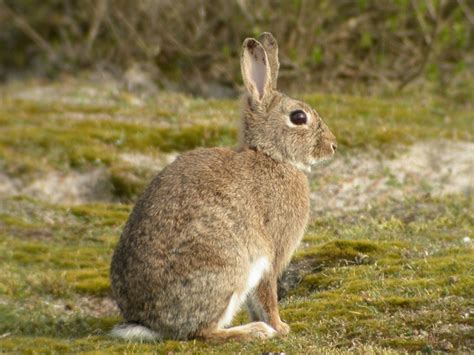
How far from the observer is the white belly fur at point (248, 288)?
9680 mm

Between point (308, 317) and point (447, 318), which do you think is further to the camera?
point (308, 317)

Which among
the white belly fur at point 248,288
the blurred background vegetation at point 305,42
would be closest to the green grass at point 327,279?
the white belly fur at point 248,288

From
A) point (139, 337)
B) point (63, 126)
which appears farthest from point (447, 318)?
point (63, 126)

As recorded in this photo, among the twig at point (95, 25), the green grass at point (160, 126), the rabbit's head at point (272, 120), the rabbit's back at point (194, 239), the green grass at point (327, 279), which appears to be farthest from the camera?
the twig at point (95, 25)

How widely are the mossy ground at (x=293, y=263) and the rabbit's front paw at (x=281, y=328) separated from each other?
0.10 meters

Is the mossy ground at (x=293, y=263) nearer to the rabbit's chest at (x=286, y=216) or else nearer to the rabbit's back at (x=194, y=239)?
the rabbit's back at (x=194, y=239)

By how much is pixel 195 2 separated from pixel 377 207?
14.2 metres

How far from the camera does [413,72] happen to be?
27.5 metres

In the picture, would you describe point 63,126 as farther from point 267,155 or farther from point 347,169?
point 267,155

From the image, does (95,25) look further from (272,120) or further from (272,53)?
(272,120)

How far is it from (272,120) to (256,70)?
646 millimetres

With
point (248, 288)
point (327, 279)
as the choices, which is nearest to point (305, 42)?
point (327, 279)

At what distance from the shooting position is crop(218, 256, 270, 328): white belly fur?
9.68 meters

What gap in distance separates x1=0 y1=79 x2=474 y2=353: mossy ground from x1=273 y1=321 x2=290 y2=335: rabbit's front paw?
101 millimetres
